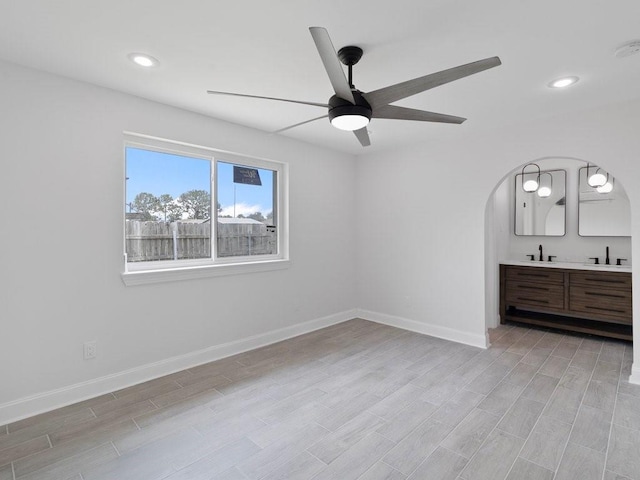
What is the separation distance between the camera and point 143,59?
219cm

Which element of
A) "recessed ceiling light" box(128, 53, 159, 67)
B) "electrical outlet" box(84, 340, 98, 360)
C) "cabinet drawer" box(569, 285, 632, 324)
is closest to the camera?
"recessed ceiling light" box(128, 53, 159, 67)

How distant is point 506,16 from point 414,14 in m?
0.48

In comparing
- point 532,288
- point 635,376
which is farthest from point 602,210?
point 635,376

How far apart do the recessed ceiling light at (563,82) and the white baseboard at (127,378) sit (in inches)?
136

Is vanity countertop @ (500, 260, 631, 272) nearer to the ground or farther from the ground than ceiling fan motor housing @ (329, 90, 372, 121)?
nearer to the ground

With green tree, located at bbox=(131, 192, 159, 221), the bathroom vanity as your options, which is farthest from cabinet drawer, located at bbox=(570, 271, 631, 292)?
green tree, located at bbox=(131, 192, 159, 221)

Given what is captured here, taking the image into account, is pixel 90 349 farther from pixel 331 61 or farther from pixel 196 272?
pixel 331 61

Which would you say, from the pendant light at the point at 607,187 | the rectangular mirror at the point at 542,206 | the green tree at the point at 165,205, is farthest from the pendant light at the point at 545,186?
the green tree at the point at 165,205

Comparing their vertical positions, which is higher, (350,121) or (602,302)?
(350,121)

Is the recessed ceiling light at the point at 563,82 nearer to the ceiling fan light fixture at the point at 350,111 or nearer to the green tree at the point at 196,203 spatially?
the ceiling fan light fixture at the point at 350,111

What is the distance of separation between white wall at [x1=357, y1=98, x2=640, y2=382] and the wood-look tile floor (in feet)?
2.85

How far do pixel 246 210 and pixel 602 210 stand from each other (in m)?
4.49

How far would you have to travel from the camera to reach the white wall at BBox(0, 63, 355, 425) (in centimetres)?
228

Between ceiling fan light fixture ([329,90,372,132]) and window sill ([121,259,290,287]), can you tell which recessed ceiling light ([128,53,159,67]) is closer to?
ceiling fan light fixture ([329,90,372,132])
